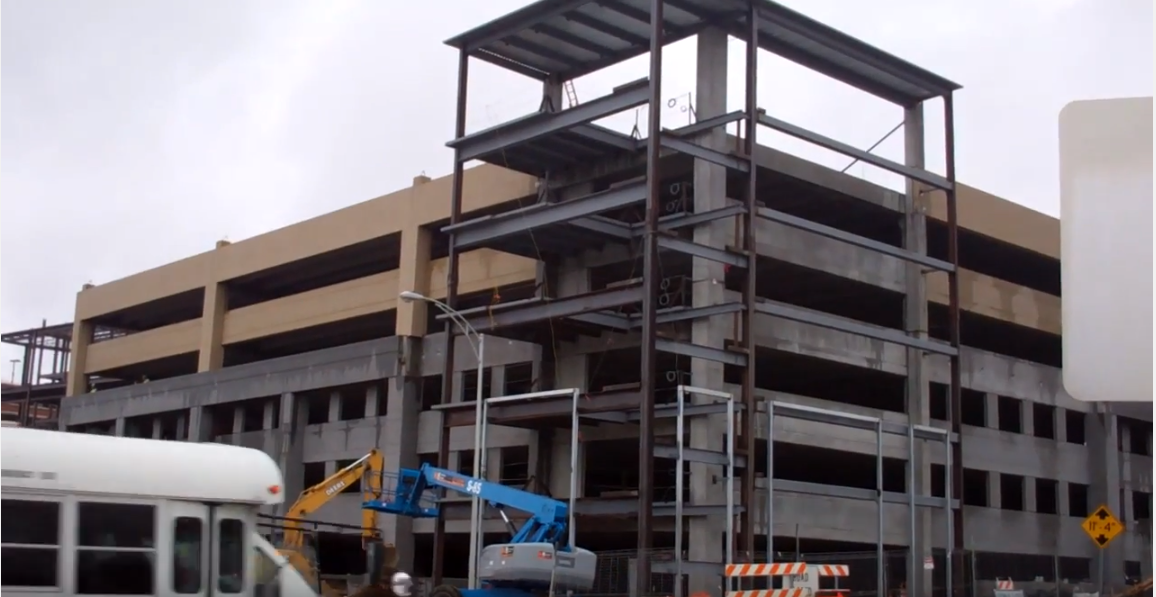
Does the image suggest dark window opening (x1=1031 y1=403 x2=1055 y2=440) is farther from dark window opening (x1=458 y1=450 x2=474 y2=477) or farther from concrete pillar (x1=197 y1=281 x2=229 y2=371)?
concrete pillar (x1=197 y1=281 x2=229 y2=371)

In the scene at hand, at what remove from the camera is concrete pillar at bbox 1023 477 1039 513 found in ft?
169

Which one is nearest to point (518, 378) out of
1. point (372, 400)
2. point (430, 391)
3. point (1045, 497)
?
point (430, 391)

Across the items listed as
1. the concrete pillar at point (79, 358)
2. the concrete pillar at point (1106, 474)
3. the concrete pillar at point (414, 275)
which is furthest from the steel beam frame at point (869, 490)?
the concrete pillar at point (79, 358)

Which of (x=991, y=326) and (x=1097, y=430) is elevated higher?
(x=991, y=326)

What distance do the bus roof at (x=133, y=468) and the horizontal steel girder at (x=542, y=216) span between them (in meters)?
23.3

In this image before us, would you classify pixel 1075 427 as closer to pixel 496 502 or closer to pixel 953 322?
pixel 953 322

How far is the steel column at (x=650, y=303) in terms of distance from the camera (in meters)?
34.9

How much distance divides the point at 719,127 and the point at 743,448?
974cm

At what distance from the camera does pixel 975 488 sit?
55.2m

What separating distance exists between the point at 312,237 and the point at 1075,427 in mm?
33472

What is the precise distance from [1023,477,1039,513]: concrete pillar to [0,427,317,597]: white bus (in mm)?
41995

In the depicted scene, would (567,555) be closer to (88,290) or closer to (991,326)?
(991,326)

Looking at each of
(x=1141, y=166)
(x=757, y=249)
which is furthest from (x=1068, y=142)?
(x=757, y=249)

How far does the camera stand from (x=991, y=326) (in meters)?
55.4
